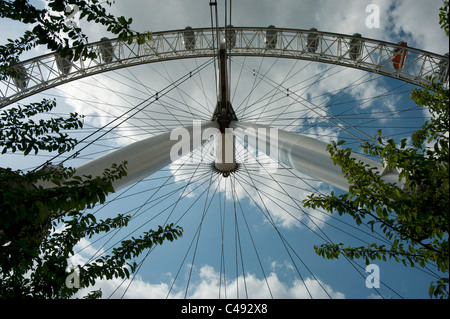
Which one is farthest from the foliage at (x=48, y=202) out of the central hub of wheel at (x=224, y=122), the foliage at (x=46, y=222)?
the central hub of wheel at (x=224, y=122)

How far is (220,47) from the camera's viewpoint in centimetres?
913

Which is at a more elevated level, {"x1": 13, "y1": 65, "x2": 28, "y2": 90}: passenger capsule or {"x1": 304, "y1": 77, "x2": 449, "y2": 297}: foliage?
{"x1": 13, "y1": 65, "x2": 28, "y2": 90}: passenger capsule

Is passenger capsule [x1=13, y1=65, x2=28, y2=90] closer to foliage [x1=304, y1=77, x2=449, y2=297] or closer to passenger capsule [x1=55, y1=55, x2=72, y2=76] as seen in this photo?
passenger capsule [x1=55, y1=55, x2=72, y2=76]

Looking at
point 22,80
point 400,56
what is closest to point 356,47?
point 400,56

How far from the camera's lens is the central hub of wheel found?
912 centimetres

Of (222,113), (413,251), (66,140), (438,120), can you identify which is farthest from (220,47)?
(413,251)

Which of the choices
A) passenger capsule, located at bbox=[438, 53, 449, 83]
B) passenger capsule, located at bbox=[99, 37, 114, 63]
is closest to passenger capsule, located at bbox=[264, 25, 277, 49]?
passenger capsule, located at bbox=[438, 53, 449, 83]

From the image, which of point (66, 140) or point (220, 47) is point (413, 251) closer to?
point (66, 140)

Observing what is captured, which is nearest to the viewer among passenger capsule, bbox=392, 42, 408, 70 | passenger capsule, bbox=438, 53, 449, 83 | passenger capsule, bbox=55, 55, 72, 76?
passenger capsule, bbox=438, 53, 449, 83

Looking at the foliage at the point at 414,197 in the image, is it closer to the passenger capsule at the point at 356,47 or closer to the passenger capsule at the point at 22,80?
the passenger capsule at the point at 356,47

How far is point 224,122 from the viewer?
30.5 feet

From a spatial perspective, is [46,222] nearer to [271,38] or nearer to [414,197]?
[414,197]
